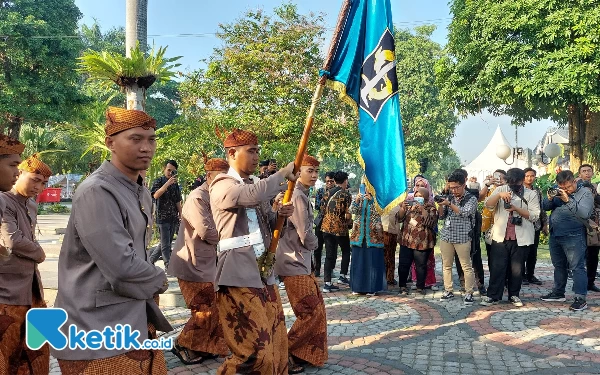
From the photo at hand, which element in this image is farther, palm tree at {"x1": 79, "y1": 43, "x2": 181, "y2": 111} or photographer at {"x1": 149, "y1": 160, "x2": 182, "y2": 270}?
photographer at {"x1": 149, "y1": 160, "x2": 182, "y2": 270}

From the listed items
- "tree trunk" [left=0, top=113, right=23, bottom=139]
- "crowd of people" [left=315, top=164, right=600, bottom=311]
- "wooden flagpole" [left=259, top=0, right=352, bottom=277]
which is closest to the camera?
"wooden flagpole" [left=259, top=0, right=352, bottom=277]

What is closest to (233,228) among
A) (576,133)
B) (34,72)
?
(576,133)

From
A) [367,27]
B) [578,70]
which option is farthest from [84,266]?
[578,70]

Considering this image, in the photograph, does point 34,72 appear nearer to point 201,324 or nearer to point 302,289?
point 201,324

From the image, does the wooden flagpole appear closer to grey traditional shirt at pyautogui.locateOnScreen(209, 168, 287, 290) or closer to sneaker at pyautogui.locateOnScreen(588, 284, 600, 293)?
grey traditional shirt at pyautogui.locateOnScreen(209, 168, 287, 290)

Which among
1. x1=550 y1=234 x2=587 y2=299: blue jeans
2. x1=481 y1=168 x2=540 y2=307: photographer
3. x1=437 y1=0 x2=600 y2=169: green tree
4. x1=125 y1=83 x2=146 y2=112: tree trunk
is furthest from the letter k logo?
x1=437 y1=0 x2=600 y2=169: green tree

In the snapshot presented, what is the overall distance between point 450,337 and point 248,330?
299 centimetres

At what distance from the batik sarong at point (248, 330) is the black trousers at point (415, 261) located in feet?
14.5

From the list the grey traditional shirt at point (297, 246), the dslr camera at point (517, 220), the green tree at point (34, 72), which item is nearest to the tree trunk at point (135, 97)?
the grey traditional shirt at point (297, 246)

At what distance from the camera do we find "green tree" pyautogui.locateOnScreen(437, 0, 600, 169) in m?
16.3

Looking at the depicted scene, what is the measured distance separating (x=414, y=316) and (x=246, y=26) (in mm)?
9714

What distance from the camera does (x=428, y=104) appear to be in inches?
A: 1489

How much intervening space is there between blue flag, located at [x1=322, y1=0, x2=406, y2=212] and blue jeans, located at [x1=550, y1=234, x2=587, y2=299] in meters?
3.90

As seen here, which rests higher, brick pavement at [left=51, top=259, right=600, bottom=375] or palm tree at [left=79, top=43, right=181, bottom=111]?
palm tree at [left=79, top=43, right=181, bottom=111]
